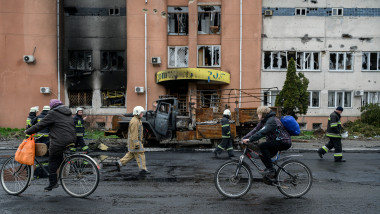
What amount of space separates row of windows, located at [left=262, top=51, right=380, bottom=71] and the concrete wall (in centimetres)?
1693

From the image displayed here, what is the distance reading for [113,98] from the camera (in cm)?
2419

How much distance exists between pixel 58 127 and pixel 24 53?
21.0 metres

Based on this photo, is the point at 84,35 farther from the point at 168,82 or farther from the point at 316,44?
the point at 316,44

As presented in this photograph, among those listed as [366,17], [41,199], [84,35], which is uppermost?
[366,17]

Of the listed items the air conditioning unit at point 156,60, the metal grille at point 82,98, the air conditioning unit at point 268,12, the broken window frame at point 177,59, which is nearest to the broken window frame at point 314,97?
the air conditioning unit at point 268,12

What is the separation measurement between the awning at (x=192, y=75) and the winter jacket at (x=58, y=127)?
50.3 ft

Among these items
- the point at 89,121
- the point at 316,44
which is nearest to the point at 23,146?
the point at 89,121

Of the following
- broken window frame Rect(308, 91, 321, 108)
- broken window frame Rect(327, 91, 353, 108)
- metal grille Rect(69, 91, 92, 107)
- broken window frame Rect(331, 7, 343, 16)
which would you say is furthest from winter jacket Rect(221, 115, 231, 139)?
broken window frame Rect(331, 7, 343, 16)

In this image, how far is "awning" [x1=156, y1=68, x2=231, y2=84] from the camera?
21.0m

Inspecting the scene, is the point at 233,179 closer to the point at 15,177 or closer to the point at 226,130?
the point at 15,177

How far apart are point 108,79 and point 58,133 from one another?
18826 millimetres

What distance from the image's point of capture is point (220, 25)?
24203 millimetres

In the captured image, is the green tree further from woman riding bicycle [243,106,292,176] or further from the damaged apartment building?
woman riding bicycle [243,106,292,176]

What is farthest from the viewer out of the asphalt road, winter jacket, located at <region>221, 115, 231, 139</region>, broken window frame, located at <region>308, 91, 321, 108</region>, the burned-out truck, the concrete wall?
broken window frame, located at <region>308, 91, 321, 108</region>
